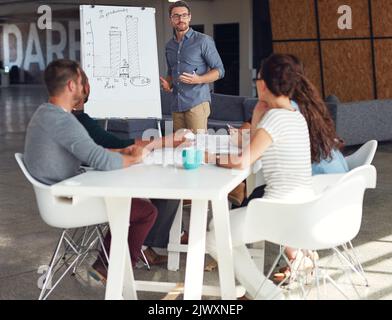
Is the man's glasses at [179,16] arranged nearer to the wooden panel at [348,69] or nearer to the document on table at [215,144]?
the document on table at [215,144]

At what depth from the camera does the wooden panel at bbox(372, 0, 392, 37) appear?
1046 cm

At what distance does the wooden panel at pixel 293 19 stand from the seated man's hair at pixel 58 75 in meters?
9.20

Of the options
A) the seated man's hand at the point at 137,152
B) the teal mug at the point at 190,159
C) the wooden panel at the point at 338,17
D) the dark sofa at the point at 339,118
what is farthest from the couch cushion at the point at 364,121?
the teal mug at the point at 190,159

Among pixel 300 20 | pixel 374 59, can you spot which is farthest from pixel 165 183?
pixel 300 20

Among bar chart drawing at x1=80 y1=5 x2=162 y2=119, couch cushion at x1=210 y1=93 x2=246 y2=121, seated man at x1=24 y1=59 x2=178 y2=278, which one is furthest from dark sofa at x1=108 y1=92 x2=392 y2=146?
seated man at x1=24 y1=59 x2=178 y2=278

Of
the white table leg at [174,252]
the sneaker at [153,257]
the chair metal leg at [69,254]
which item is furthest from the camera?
the sneaker at [153,257]

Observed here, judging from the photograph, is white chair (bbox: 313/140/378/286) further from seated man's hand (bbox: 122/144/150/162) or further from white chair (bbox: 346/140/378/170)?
seated man's hand (bbox: 122/144/150/162)

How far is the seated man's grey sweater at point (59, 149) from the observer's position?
2943 mm

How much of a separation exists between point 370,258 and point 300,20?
831 centimetres

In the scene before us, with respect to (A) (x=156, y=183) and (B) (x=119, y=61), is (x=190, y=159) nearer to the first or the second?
(A) (x=156, y=183)

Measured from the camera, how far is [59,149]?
10.0ft

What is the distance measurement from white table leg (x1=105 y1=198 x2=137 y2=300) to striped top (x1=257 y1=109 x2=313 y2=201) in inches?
28.3

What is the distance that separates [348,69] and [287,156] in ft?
28.3
